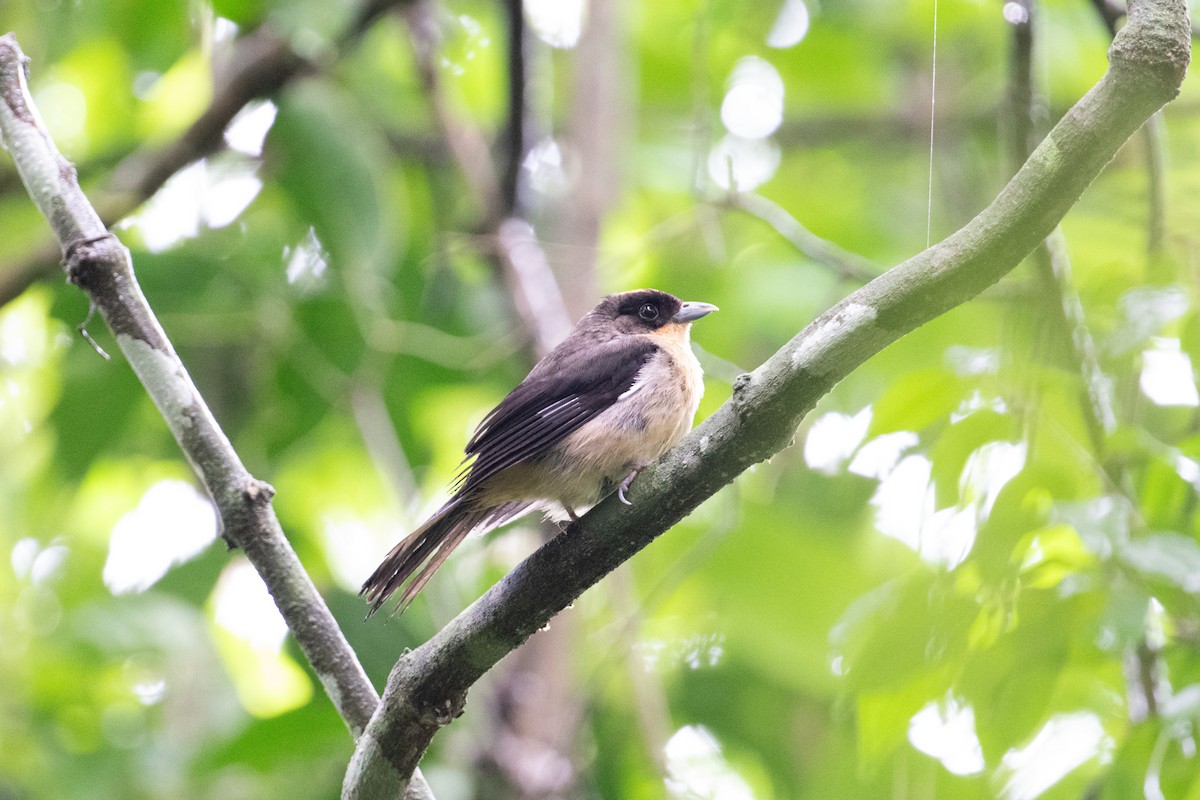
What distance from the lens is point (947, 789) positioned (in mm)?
2695

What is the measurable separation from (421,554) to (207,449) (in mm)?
969

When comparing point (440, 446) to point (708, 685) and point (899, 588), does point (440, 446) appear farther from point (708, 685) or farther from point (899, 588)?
point (899, 588)

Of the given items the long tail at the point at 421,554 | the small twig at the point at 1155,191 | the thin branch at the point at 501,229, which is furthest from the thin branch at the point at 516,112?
the small twig at the point at 1155,191

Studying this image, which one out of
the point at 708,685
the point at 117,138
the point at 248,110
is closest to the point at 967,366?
the point at 708,685

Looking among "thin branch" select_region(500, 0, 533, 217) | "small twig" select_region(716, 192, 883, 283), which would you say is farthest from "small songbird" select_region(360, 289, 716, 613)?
"thin branch" select_region(500, 0, 533, 217)

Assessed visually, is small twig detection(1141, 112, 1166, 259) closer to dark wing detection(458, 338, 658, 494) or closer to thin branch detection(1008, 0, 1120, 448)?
thin branch detection(1008, 0, 1120, 448)

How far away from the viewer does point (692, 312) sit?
469cm

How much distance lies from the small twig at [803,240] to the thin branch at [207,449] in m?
2.29

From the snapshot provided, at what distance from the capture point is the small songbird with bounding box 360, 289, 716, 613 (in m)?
3.61

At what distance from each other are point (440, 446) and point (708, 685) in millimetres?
2304

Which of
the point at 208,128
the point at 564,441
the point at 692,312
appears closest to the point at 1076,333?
the point at 564,441

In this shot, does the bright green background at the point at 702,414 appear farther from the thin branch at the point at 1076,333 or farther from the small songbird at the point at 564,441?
the small songbird at the point at 564,441

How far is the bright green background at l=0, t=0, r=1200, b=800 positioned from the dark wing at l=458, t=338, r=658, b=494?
776mm

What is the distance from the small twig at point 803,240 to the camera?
4.32 metres
